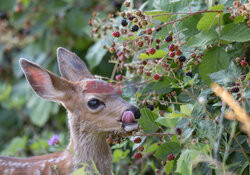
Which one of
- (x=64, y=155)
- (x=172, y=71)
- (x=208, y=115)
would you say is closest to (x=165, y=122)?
(x=208, y=115)

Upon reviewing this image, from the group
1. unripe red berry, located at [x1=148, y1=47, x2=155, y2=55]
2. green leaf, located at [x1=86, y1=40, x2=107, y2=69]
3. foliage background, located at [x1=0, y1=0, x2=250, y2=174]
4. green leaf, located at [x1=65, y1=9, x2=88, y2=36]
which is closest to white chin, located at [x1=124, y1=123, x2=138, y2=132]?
foliage background, located at [x1=0, y1=0, x2=250, y2=174]

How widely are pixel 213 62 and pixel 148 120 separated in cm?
55

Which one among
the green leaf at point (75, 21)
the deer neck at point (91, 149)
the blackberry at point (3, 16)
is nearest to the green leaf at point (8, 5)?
the blackberry at point (3, 16)

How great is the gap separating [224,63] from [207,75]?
0.13 m

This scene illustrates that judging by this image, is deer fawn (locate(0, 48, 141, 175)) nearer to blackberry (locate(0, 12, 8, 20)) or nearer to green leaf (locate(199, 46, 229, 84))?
green leaf (locate(199, 46, 229, 84))

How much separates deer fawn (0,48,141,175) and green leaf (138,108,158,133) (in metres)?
0.13

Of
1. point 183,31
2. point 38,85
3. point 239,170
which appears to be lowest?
point 239,170

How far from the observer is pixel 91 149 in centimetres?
291

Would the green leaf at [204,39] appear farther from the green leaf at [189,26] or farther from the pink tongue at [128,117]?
the pink tongue at [128,117]

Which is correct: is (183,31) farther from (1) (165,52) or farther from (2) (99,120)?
(2) (99,120)

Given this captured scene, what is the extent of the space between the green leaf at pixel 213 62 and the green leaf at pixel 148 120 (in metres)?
0.41

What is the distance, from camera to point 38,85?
2.99 meters

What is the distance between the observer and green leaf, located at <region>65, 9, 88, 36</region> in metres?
5.27

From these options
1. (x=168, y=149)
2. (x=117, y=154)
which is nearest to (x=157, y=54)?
(x=168, y=149)
